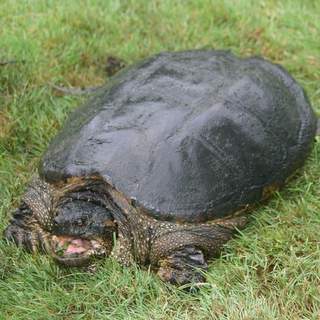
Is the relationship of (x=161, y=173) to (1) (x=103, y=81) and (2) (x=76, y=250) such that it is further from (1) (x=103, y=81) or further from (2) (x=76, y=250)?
(1) (x=103, y=81)

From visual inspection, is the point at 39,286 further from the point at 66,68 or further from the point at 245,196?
the point at 66,68

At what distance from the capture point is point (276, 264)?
10.0 feet

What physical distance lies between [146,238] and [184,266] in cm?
23

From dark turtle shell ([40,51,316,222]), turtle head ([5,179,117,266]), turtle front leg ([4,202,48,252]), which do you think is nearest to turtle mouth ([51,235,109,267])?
turtle head ([5,179,117,266])

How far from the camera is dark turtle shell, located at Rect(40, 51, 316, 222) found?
10.3 ft

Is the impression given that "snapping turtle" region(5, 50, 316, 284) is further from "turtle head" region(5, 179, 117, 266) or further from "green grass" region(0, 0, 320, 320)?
"green grass" region(0, 0, 320, 320)

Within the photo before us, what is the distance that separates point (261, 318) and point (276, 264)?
1.32 ft

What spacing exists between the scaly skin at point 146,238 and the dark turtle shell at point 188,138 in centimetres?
7

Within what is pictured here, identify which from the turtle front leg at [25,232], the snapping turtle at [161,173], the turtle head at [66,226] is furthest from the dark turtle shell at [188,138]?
the turtle front leg at [25,232]

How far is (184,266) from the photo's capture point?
3133 millimetres

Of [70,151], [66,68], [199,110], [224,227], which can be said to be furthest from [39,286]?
[66,68]

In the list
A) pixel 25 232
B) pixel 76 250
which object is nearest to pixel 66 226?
pixel 76 250

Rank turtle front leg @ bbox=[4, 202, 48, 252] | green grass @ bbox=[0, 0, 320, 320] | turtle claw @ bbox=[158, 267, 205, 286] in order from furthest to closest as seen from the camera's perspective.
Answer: turtle front leg @ bbox=[4, 202, 48, 252], turtle claw @ bbox=[158, 267, 205, 286], green grass @ bbox=[0, 0, 320, 320]

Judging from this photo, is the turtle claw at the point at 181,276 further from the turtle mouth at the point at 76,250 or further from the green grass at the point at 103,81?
the turtle mouth at the point at 76,250
